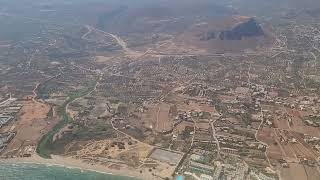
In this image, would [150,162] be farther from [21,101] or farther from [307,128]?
→ [21,101]

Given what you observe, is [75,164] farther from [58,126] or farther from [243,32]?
[243,32]

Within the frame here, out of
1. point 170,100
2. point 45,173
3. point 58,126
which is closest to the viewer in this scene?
point 45,173

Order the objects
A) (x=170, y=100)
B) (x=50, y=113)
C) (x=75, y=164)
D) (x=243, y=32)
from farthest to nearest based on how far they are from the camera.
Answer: (x=243, y=32) < (x=170, y=100) < (x=50, y=113) < (x=75, y=164)

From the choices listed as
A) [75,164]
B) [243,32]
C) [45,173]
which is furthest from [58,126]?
[243,32]

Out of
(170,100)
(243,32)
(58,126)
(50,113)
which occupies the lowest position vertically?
(58,126)

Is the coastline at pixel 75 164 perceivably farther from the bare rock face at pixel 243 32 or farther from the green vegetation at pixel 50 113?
the bare rock face at pixel 243 32

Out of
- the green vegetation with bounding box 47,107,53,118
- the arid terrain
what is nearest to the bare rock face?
the arid terrain
